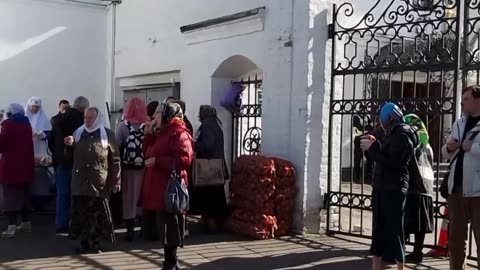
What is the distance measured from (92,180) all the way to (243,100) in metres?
3.38

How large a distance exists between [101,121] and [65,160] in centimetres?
101

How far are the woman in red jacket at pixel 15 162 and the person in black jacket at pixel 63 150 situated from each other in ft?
1.06

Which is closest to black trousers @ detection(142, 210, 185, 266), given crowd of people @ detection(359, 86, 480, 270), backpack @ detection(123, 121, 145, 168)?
backpack @ detection(123, 121, 145, 168)

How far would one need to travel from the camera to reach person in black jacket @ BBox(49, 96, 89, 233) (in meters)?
7.73

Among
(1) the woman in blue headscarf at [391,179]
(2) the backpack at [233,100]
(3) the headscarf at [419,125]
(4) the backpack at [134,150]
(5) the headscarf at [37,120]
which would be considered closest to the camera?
(1) the woman in blue headscarf at [391,179]

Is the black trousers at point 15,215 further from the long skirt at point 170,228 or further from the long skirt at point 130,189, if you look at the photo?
the long skirt at point 170,228

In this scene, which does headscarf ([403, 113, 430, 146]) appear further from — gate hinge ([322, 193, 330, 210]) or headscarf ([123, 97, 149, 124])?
headscarf ([123, 97, 149, 124])

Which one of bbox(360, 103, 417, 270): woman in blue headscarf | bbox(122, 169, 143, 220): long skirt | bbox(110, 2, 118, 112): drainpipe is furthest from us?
bbox(110, 2, 118, 112): drainpipe

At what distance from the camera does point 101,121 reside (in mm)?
6898

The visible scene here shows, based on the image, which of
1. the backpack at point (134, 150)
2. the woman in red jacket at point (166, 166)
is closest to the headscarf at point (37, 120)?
the backpack at point (134, 150)

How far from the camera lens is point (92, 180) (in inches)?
264

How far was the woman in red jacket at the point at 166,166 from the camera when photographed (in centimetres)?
580

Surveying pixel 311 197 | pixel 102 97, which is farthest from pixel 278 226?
pixel 102 97

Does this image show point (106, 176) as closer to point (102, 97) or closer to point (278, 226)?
point (278, 226)
